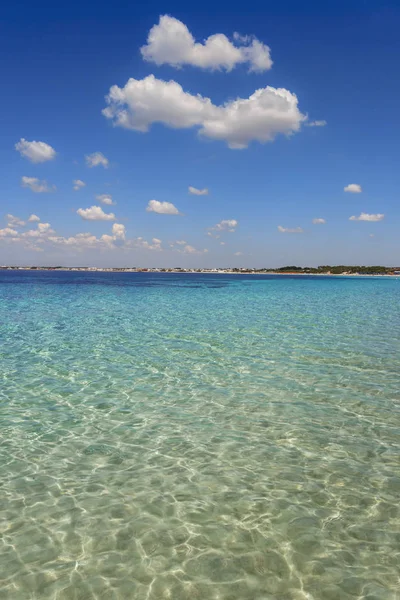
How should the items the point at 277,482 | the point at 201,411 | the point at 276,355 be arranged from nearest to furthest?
the point at 277,482, the point at 201,411, the point at 276,355

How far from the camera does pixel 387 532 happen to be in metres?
6.28

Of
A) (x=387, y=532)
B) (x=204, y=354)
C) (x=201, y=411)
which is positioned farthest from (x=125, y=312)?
(x=387, y=532)

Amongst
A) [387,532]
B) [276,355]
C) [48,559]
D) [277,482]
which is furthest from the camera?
[276,355]

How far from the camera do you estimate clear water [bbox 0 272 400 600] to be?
Answer: 17.9 ft

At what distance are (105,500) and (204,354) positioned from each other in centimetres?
1209

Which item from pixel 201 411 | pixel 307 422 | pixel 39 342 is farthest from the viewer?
pixel 39 342

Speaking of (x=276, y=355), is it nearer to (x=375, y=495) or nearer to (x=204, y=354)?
(x=204, y=354)

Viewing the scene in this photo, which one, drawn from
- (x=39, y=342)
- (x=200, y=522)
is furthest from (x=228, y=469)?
(x=39, y=342)

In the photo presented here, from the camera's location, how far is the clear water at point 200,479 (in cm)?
545

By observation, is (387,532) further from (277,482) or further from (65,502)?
(65,502)

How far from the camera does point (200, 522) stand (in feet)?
21.5

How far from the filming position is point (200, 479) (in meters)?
7.91

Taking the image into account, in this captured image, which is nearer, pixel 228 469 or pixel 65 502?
pixel 65 502

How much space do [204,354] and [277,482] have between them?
11.4m
